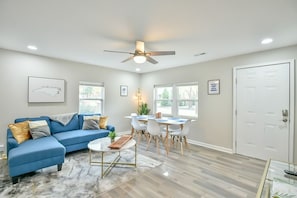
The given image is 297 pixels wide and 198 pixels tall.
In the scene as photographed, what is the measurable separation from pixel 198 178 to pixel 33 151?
2747mm

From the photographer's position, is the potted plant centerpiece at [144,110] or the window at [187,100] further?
the potted plant centerpiece at [144,110]

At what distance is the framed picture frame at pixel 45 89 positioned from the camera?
11.7 feet

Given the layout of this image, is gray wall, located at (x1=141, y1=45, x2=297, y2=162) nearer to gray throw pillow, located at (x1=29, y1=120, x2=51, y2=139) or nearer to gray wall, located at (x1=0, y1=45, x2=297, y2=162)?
gray wall, located at (x1=0, y1=45, x2=297, y2=162)

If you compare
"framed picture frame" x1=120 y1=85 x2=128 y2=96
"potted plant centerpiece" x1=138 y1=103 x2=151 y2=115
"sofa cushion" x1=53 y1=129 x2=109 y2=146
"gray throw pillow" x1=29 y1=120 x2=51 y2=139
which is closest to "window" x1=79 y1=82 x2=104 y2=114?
"framed picture frame" x1=120 y1=85 x2=128 y2=96

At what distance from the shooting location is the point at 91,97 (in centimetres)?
473

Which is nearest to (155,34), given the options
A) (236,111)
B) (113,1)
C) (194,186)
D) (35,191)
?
(113,1)

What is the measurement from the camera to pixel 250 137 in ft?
11.2

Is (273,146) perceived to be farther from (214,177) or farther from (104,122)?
(104,122)

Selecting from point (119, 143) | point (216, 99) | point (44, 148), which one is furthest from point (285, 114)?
point (44, 148)

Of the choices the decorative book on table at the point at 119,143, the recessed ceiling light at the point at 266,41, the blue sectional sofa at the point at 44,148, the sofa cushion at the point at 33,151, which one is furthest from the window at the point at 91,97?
the recessed ceiling light at the point at 266,41

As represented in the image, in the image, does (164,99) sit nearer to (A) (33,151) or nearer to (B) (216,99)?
(B) (216,99)

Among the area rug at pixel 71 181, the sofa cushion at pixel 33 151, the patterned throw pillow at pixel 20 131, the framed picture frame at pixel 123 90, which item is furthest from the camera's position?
the framed picture frame at pixel 123 90

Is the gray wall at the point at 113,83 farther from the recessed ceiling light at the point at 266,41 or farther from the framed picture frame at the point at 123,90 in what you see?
the recessed ceiling light at the point at 266,41

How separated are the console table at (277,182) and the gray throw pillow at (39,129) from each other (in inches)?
148
